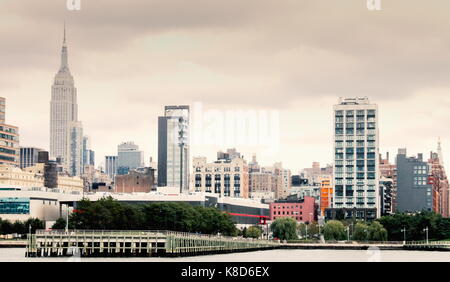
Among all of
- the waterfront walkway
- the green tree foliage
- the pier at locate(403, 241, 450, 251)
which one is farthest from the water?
the green tree foliage

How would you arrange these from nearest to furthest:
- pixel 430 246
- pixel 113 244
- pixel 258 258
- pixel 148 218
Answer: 1. pixel 258 258
2. pixel 113 244
3. pixel 148 218
4. pixel 430 246

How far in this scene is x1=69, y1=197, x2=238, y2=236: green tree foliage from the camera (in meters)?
161

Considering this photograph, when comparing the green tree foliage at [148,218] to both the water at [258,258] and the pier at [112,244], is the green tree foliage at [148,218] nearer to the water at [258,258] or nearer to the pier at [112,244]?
the water at [258,258]

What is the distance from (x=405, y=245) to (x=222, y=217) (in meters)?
36.1

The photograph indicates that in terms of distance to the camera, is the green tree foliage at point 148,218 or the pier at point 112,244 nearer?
the pier at point 112,244

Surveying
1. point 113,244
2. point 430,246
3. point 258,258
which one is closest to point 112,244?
point 113,244

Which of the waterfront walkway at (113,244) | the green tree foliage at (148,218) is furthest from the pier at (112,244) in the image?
the green tree foliage at (148,218)

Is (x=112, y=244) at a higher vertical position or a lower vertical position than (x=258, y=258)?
higher

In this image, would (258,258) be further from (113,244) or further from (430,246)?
(430,246)

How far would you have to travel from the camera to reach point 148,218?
17688 centimetres

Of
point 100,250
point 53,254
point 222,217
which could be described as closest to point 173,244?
point 100,250

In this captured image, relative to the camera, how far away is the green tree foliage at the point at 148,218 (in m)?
161
